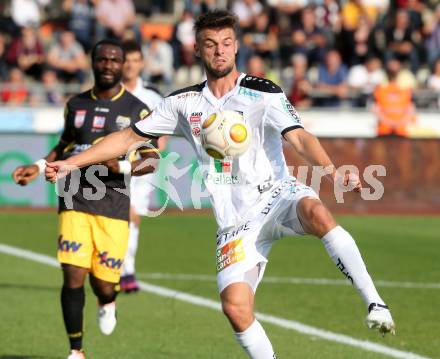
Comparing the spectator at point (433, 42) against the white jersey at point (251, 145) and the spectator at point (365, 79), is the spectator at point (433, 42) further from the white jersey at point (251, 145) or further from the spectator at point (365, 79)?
the white jersey at point (251, 145)

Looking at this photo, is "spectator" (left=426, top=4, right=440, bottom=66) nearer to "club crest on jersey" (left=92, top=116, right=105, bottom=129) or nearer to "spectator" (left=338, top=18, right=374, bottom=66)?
"spectator" (left=338, top=18, right=374, bottom=66)

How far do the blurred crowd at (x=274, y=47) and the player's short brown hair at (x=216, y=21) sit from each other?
14.7 metres

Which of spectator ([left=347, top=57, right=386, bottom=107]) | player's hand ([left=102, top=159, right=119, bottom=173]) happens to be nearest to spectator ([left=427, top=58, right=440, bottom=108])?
spectator ([left=347, top=57, right=386, bottom=107])

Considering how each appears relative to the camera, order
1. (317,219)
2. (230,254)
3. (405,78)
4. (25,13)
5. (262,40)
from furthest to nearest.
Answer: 1. (25,13)
2. (262,40)
3. (405,78)
4. (230,254)
5. (317,219)

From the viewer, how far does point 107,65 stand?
30.4ft

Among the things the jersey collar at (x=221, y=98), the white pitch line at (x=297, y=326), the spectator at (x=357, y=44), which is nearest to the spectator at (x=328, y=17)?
the spectator at (x=357, y=44)

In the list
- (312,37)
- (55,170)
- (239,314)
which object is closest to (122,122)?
(55,170)

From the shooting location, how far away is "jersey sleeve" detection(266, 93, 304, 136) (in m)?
7.06

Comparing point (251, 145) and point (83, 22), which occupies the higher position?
point (251, 145)

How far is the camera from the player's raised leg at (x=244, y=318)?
6.87 m

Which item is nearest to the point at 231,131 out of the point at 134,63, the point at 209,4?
the point at 134,63

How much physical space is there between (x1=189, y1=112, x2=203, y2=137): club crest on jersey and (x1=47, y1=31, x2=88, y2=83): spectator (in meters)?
16.5

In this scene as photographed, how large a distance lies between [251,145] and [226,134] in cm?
34

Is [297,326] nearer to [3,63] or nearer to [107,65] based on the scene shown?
[107,65]
